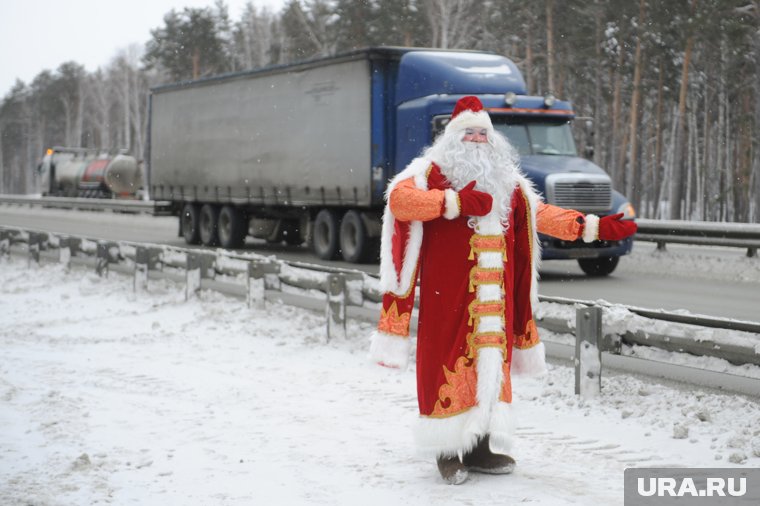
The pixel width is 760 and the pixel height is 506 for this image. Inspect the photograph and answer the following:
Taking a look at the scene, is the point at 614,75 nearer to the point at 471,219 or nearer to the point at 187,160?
the point at 187,160

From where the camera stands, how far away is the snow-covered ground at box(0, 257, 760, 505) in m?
5.91

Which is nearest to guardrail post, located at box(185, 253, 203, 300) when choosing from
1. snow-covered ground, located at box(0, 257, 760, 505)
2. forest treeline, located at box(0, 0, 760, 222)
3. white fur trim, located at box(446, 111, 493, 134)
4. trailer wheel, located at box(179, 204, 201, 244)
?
snow-covered ground, located at box(0, 257, 760, 505)

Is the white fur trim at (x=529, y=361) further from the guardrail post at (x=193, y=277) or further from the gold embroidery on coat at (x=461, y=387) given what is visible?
the guardrail post at (x=193, y=277)

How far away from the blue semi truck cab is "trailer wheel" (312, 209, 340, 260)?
238 cm

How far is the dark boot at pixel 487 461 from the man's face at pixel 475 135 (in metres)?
1.57

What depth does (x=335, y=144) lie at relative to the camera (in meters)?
19.9

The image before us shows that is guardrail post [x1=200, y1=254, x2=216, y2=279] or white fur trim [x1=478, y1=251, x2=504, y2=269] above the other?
white fur trim [x1=478, y1=251, x2=504, y2=269]

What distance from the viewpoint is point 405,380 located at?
891 centimetres

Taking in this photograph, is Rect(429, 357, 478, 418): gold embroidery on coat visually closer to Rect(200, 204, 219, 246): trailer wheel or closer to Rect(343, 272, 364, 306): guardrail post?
Rect(343, 272, 364, 306): guardrail post

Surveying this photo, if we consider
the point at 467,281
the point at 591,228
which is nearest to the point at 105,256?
the point at 467,281

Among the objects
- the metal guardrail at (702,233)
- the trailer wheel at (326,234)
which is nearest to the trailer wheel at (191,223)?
the trailer wheel at (326,234)

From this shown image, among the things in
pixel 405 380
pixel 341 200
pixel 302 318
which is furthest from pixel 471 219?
pixel 341 200

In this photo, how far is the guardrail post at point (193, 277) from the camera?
13898 millimetres

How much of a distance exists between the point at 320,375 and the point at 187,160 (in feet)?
56.5
